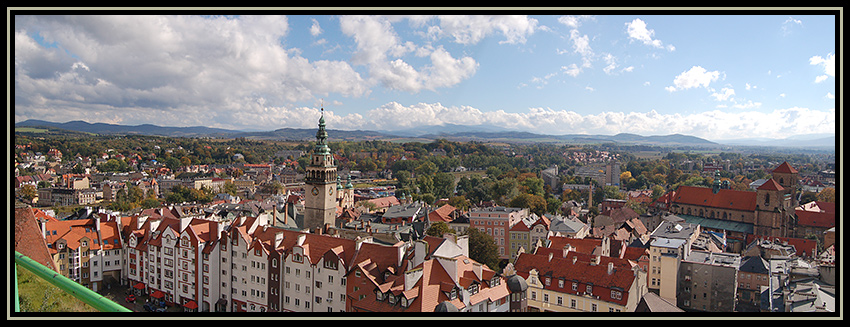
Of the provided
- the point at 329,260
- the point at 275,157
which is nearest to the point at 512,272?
the point at 329,260

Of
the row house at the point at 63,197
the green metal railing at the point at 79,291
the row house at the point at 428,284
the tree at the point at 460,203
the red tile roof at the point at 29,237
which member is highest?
the green metal railing at the point at 79,291

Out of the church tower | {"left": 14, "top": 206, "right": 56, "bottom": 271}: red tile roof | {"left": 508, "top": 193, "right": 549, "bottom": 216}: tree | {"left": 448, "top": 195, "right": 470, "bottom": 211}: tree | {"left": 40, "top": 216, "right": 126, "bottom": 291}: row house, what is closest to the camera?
{"left": 14, "top": 206, "right": 56, "bottom": 271}: red tile roof

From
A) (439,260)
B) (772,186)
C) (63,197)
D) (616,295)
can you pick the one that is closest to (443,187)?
(772,186)

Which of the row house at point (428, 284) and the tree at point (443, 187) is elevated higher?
the row house at point (428, 284)

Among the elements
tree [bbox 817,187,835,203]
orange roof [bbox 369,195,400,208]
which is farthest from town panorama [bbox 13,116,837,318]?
orange roof [bbox 369,195,400,208]

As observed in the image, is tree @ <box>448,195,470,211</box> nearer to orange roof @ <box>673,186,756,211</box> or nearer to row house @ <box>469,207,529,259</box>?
row house @ <box>469,207,529,259</box>

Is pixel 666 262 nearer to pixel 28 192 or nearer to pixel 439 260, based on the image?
pixel 439 260

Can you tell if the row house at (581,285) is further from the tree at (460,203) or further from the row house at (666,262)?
the tree at (460,203)

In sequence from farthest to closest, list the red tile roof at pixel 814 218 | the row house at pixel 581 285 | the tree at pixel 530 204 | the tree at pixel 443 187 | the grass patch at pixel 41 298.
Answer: the tree at pixel 443 187 → the tree at pixel 530 204 → the red tile roof at pixel 814 218 → the row house at pixel 581 285 → the grass patch at pixel 41 298

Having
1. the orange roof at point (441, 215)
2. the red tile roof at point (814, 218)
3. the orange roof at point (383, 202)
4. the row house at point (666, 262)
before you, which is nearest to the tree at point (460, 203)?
the orange roof at point (383, 202)
